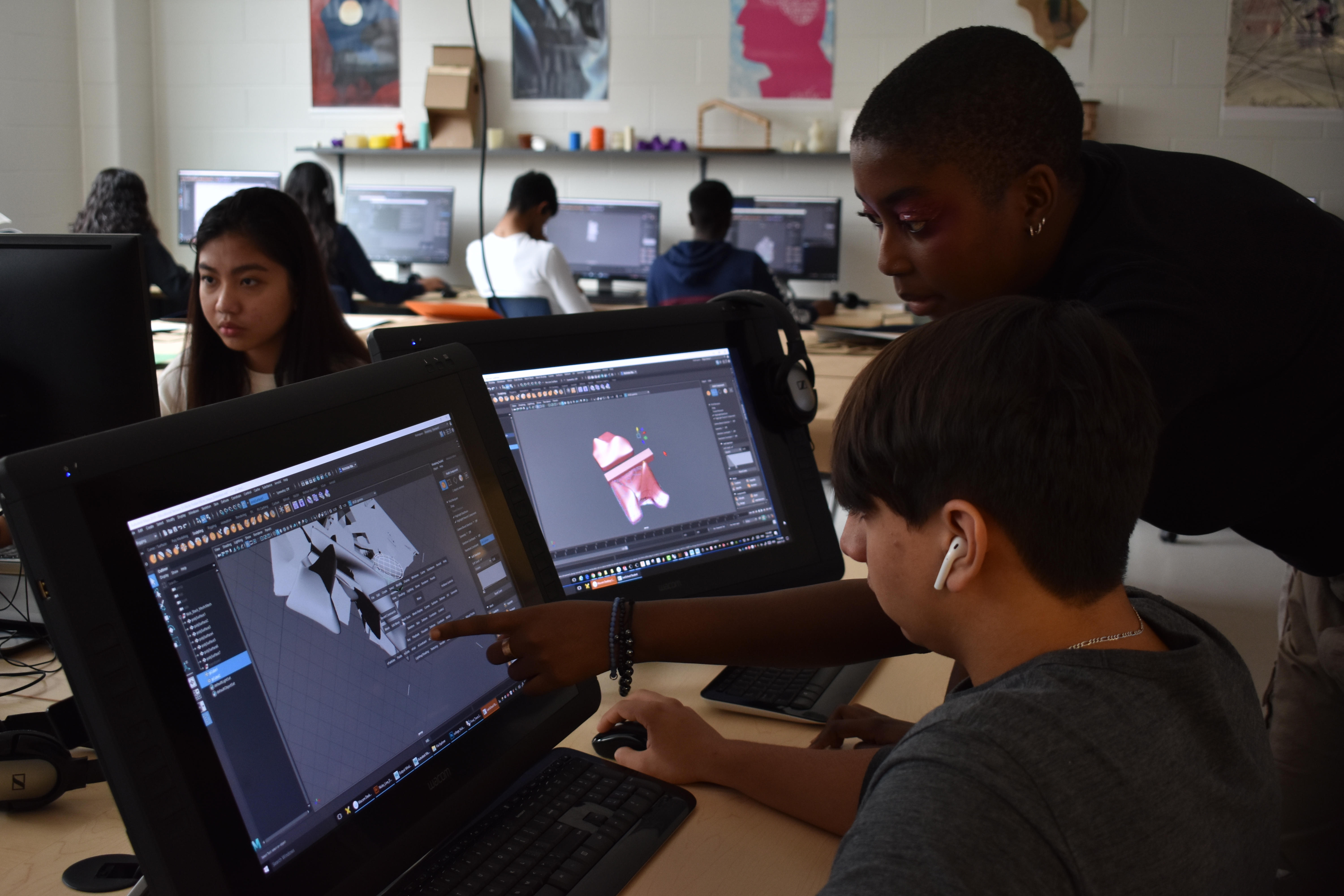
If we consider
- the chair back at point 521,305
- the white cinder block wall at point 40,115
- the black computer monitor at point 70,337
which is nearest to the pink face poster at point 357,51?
the white cinder block wall at point 40,115

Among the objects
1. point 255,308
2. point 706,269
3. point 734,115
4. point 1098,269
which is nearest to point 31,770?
point 1098,269

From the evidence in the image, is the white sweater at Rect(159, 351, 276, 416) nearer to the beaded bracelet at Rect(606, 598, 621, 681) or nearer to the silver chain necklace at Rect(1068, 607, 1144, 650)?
the beaded bracelet at Rect(606, 598, 621, 681)

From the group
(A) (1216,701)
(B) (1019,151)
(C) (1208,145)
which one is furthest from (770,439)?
(C) (1208,145)

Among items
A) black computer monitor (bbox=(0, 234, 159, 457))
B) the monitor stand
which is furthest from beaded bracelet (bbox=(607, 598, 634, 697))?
the monitor stand

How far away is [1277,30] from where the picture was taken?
191 inches

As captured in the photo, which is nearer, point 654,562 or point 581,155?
point 654,562

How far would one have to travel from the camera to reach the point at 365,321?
3.93m

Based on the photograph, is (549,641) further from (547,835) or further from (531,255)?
(531,255)

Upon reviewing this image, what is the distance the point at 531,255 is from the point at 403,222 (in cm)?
149

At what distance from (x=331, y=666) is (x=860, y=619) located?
0.57 metres

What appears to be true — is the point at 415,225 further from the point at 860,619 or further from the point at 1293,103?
the point at 860,619

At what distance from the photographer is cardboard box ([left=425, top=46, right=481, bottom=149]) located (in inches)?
216

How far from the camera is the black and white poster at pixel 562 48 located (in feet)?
18.0

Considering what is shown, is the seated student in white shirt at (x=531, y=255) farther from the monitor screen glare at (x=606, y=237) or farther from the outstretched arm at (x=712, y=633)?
the outstretched arm at (x=712, y=633)
